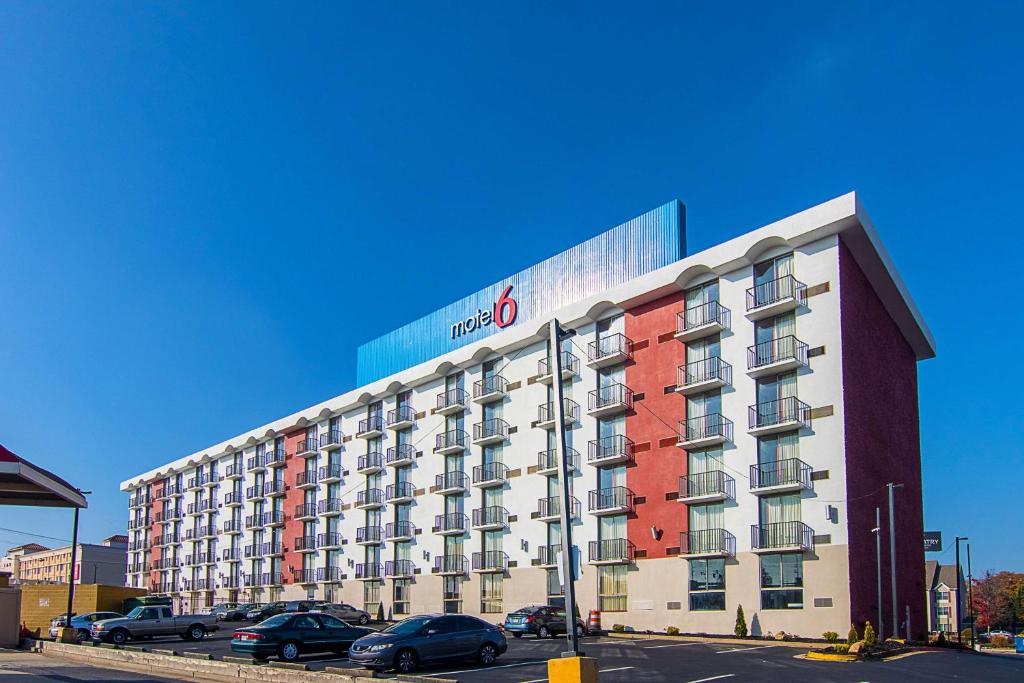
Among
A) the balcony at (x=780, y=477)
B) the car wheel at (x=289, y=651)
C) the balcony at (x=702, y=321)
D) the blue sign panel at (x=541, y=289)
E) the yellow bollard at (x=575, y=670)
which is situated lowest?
the car wheel at (x=289, y=651)

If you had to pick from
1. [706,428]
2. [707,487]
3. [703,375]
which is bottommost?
[707,487]

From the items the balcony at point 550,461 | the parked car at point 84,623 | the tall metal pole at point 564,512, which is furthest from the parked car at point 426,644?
the balcony at point 550,461

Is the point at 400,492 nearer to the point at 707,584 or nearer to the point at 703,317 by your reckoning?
the point at 707,584

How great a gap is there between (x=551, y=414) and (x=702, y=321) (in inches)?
421

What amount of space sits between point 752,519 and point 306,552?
40.6 metres

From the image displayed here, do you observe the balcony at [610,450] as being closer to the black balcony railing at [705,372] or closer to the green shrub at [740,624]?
the black balcony railing at [705,372]

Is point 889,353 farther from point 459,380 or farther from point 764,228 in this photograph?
point 459,380

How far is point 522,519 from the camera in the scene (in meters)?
51.5

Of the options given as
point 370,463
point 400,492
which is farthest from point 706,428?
point 370,463

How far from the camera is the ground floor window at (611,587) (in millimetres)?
44375

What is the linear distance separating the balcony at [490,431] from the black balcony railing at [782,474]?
17.7 meters

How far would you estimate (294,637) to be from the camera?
95.3 feet

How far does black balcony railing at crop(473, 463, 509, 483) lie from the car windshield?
2687 centimetres

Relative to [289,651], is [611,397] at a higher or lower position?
higher
